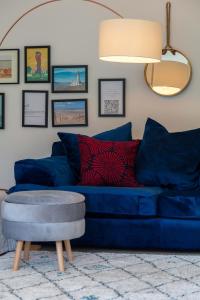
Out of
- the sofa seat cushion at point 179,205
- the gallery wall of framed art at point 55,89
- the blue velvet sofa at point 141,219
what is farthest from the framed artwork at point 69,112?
the sofa seat cushion at point 179,205

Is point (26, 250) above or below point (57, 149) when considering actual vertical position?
below

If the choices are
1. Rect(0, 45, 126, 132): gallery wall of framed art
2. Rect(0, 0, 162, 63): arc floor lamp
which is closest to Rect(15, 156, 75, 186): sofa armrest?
Rect(0, 0, 162, 63): arc floor lamp

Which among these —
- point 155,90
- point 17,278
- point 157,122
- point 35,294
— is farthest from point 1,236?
point 155,90

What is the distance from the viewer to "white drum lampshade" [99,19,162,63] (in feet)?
12.0

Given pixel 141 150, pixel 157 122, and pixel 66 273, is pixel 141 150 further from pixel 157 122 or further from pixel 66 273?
pixel 66 273

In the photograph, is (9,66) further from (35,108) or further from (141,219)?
(141,219)

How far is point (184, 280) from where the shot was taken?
9.75ft

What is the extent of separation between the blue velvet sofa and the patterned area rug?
0.31 ft

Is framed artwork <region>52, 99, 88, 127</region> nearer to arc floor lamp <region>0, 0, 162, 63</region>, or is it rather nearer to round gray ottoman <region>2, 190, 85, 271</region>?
arc floor lamp <region>0, 0, 162, 63</region>

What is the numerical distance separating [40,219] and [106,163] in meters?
1.05

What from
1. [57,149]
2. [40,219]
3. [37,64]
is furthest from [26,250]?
[37,64]

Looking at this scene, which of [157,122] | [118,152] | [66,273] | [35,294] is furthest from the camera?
[157,122]

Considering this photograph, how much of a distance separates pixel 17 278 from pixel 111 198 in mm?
903

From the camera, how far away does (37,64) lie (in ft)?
15.9
